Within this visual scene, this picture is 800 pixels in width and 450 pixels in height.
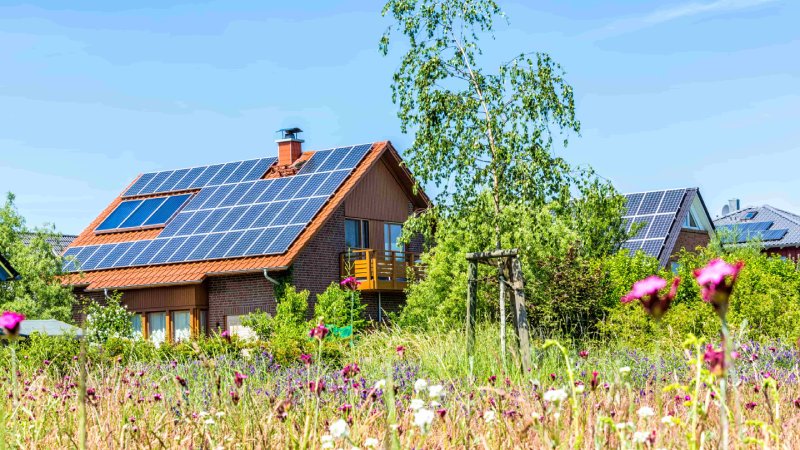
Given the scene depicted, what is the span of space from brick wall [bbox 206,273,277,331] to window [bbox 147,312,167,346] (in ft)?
5.35

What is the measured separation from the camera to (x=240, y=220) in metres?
29.1

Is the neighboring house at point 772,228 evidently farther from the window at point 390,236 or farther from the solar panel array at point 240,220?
the solar panel array at point 240,220

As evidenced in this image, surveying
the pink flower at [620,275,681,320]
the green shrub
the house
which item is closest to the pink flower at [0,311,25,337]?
the pink flower at [620,275,681,320]

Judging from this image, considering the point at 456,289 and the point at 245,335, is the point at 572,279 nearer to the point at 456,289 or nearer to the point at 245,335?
the point at 456,289

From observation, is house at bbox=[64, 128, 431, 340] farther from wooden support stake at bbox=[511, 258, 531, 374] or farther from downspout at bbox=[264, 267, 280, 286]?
wooden support stake at bbox=[511, 258, 531, 374]

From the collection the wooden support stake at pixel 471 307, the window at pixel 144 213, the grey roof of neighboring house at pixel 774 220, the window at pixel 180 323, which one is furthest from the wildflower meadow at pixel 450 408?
the grey roof of neighboring house at pixel 774 220

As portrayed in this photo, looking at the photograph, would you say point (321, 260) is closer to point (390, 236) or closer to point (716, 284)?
point (390, 236)

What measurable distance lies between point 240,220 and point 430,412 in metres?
26.5

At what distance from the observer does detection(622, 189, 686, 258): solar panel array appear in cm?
3619

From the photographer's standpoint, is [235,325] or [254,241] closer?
[254,241]

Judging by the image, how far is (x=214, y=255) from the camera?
28.2 metres

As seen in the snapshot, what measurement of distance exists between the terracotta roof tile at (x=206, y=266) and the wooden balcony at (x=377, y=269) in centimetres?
170

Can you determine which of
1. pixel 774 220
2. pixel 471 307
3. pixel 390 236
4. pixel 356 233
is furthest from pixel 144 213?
pixel 774 220

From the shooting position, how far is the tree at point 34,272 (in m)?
27.5
